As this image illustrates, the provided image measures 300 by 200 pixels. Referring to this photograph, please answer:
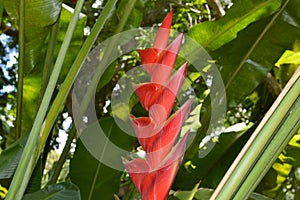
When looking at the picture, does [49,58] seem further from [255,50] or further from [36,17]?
[255,50]

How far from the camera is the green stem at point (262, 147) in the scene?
388mm

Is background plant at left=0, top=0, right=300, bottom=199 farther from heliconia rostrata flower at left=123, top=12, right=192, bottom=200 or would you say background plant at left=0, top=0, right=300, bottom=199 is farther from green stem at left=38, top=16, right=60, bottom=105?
heliconia rostrata flower at left=123, top=12, right=192, bottom=200

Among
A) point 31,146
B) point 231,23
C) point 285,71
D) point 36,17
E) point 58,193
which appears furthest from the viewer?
point 285,71

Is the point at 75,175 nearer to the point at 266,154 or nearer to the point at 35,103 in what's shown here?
the point at 35,103

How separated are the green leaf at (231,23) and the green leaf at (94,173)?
0.80 feet

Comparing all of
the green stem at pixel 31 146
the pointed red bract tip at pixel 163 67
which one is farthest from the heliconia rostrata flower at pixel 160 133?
the green stem at pixel 31 146

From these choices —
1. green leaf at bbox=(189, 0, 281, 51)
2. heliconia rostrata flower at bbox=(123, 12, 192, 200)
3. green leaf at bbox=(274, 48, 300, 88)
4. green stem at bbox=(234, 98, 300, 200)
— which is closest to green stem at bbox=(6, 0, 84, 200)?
heliconia rostrata flower at bbox=(123, 12, 192, 200)

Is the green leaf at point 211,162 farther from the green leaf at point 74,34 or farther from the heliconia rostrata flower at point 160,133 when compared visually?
the heliconia rostrata flower at point 160,133

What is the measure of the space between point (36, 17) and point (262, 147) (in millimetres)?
576

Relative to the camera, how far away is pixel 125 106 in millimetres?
991

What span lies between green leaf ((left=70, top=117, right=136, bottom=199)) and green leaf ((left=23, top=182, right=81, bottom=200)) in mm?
175

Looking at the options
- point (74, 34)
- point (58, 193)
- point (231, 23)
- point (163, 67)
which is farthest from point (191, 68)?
point (163, 67)

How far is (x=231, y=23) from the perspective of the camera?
0.96m

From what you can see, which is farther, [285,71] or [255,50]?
[285,71]
